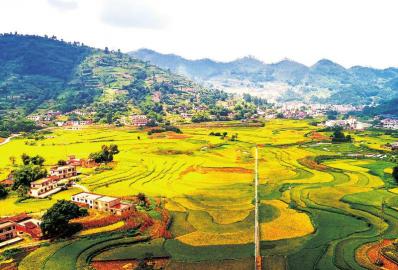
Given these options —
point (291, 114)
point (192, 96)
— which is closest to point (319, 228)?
point (291, 114)

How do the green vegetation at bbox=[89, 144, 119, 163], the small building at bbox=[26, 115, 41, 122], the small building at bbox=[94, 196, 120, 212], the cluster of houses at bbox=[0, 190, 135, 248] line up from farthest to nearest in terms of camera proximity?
1. the small building at bbox=[26, 115, 41, 122]
2. the green vegetation at bbox=[89, 144, 119, 163]
3. the small building at bbox=[94, 196, 120, 212]
4. the cluster of houses at bbox=[0, 190, 135, 248]

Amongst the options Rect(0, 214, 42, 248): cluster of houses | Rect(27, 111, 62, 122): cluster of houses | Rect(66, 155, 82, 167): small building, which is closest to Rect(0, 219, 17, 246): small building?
Rect(0, 214, 42, 248): cluster of houses

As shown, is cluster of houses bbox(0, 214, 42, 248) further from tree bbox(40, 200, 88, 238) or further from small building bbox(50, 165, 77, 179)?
small building bbox(50, 165, 77, 179)

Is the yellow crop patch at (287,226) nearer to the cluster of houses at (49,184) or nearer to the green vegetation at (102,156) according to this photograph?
the cluster of houses at (49,184)

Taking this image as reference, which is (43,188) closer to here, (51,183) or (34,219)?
(51,183)

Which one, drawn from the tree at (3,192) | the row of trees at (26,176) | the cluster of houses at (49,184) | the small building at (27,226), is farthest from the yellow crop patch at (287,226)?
the tree at (3,192)

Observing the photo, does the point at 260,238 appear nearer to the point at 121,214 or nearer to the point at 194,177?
the point at 121,214
